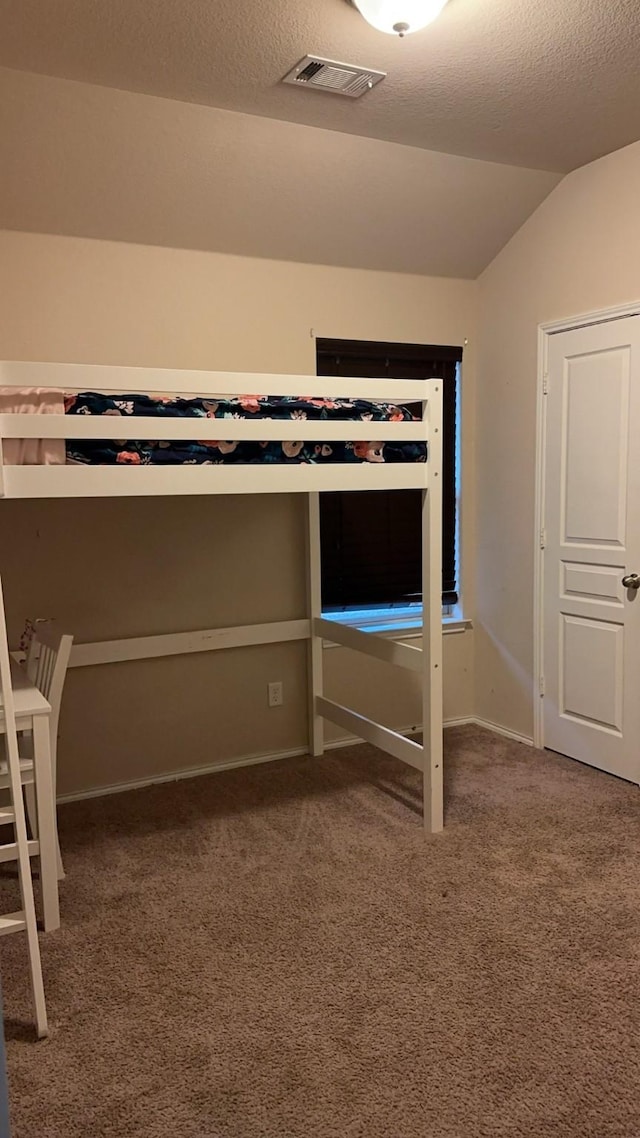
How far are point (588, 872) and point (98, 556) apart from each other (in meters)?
2.06

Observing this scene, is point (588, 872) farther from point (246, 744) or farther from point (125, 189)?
point (125, 189)

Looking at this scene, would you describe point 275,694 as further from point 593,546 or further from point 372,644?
point 593,546

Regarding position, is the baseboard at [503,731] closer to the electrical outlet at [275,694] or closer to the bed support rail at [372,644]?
the bed support rail at [372,644]

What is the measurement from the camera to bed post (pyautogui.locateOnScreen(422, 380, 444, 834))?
8.53 ft

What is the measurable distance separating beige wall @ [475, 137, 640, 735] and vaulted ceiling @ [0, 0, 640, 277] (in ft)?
0.45

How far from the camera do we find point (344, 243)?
3238mm

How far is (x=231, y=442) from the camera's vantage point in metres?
2.28

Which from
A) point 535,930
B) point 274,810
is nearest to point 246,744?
point 274,810

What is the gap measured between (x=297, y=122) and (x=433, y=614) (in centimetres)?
174

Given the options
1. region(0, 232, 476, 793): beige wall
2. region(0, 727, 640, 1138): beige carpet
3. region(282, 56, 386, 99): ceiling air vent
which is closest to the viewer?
region(0, 727, 640, 1138): beige carpet

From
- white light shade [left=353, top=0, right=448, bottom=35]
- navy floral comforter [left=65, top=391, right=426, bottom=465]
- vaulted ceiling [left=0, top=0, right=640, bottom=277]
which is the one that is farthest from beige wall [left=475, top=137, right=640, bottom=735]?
white light shade [left=353, top=0, right=448, bottom=35]

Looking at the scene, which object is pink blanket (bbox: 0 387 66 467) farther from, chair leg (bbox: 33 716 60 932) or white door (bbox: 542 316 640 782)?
white door (bbox: 542 316 640 782)

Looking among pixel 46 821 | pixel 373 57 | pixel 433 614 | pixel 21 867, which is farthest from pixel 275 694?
pixel 373 57

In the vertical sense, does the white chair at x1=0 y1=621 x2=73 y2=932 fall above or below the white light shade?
below
